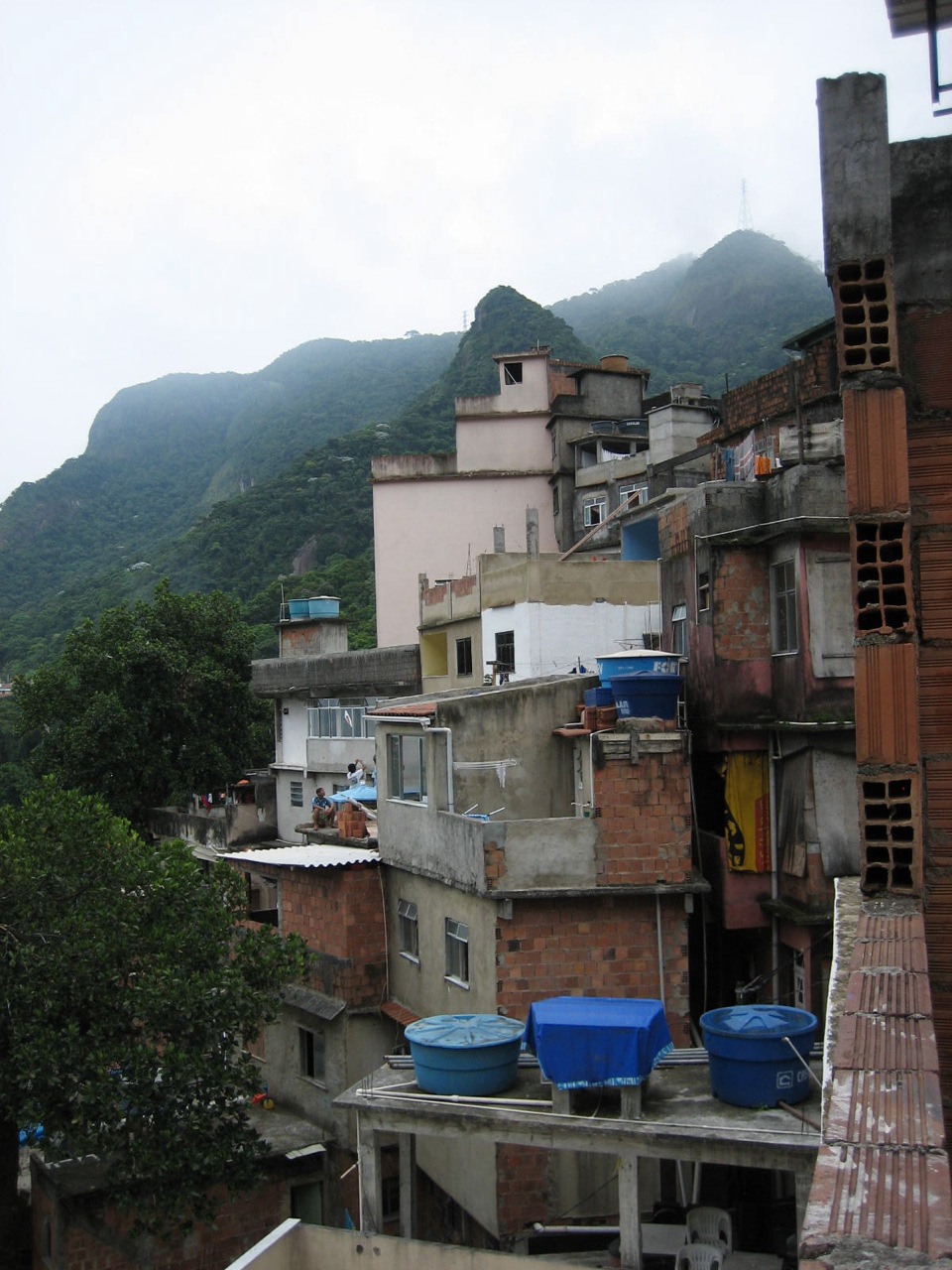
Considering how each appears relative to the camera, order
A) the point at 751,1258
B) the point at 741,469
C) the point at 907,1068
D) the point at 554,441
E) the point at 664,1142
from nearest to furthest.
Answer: the point at 907,1068 < the point at 664,1142 < the point at 751,1258 < the point at 741,469 < the point at 554,441

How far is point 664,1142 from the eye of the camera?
10.5 meters

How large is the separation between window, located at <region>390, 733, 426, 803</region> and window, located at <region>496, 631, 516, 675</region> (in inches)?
252

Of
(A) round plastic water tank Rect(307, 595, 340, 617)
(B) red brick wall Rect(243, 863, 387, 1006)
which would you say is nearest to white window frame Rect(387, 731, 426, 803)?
(B) red brick wall Rect(243, 863, 387, 1006)

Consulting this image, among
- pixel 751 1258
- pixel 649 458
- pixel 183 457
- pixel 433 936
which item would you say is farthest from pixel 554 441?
pixel 183 457

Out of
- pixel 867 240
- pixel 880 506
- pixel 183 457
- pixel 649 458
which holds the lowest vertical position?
pixel 880 506

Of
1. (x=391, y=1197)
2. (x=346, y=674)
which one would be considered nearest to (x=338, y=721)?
(x=346, y=674)

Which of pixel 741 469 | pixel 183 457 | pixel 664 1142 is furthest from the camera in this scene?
pixel 183 457

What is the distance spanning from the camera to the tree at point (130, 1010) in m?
14.3

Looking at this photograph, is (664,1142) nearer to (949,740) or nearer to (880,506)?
(949,740)

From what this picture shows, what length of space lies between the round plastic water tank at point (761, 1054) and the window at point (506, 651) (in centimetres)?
1412

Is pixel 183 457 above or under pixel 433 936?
above

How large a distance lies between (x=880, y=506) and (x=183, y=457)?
379 ft

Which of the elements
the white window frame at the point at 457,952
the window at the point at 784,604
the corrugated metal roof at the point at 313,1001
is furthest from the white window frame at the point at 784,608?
the corrugated metal roof at the point at 313,1001

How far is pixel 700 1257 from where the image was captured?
37.8ft
